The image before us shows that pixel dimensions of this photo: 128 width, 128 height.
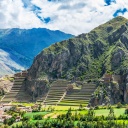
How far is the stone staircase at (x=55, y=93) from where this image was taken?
181 m

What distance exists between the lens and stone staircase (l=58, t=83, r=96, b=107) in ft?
557

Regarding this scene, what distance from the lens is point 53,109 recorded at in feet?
504

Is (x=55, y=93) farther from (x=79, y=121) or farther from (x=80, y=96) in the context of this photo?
(x=79, y=121)

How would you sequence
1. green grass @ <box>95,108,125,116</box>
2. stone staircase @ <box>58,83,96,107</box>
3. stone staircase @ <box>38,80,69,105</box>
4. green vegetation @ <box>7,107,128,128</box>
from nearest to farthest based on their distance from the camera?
1. green vegetation @ <box>7,107,128,128</box>
2. green grass @ <box>95,108,125,116</box>
3. stone staircase @ <box>58,83,96,107</box>
4. stone staircase @ <box>38,80,69,105</box>

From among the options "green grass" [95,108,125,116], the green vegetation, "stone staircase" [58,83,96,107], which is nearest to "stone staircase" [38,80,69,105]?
"stone staircase" [58,83,96,107]

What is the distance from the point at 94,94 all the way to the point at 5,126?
2376 inches

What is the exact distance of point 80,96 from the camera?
176 m

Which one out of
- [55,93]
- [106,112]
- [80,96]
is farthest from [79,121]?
[55,93]

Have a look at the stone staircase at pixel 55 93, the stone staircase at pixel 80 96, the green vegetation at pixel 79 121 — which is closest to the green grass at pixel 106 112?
the green vegetation at pixel 79 121

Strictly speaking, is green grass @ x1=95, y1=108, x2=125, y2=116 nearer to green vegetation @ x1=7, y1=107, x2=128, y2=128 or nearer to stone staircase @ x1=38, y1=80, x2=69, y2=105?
green vegetation @ x1=7, y1=107, x2=128, y2=128

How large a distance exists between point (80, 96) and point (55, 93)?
1668 cm

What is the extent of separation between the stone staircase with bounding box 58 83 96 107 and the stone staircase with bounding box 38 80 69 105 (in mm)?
3994

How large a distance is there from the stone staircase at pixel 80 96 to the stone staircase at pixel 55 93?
3994 mm

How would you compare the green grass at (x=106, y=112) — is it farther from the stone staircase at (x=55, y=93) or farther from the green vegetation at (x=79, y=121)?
the stone staircase at (x=55, y=93)
